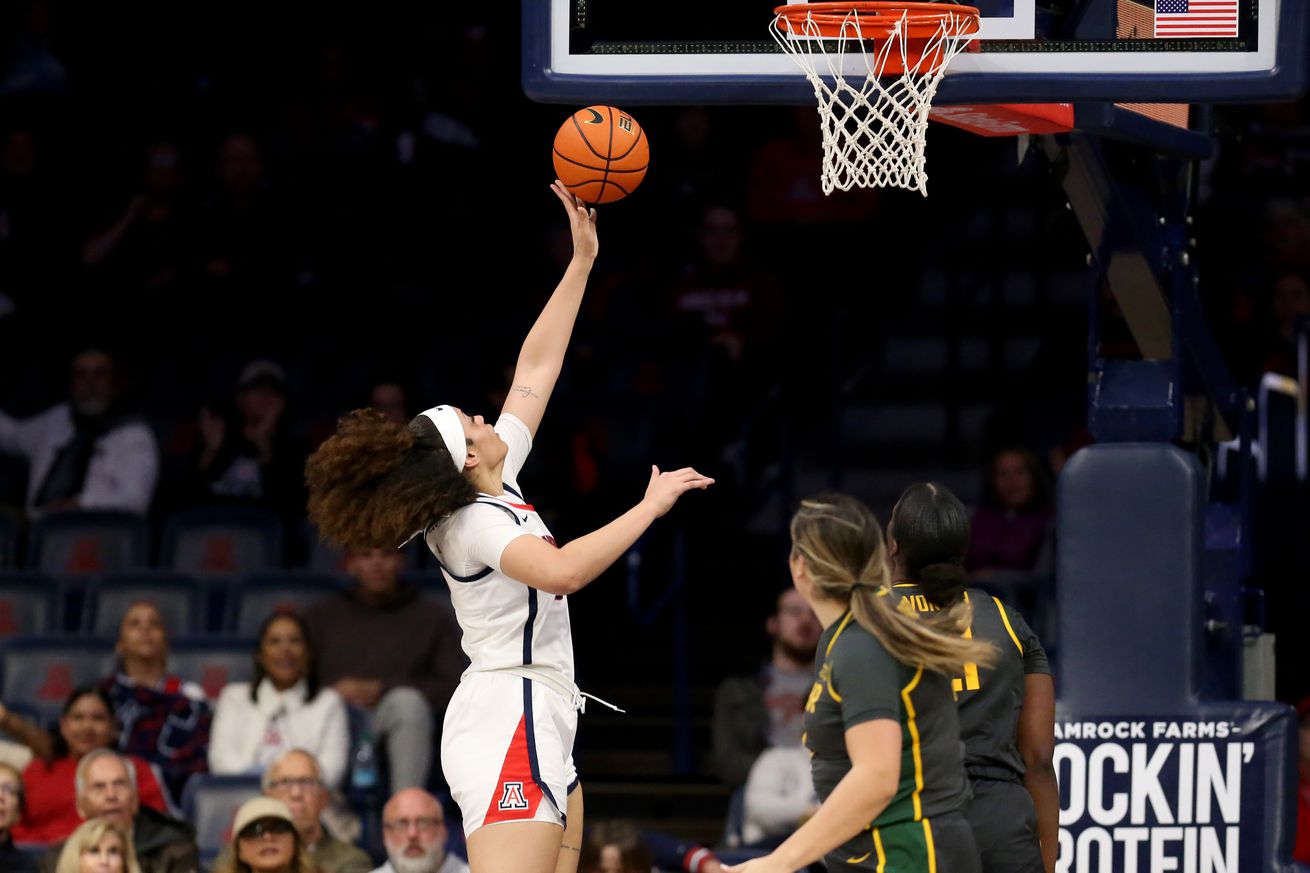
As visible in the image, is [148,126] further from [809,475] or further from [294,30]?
[809,475]

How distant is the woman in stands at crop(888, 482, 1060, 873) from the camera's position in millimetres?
5121

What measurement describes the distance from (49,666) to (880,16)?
5.90m

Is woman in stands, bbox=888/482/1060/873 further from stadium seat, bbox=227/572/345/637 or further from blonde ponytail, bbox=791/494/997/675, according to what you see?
stadium seat, bbox=227/572/345/637

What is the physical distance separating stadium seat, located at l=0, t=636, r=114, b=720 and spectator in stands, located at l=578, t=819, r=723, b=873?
9.78ft

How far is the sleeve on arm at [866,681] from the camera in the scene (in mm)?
4691

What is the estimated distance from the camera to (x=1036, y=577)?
33.5 ft

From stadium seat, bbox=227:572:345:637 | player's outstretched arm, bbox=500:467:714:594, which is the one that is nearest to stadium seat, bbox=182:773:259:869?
stadium seat, bbox=227:572:345:637

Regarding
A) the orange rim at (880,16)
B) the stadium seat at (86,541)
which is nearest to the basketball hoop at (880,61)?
the orange rim at (880,16)

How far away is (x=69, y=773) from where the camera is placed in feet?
29.8

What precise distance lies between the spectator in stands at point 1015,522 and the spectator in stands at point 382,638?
259 centimetres

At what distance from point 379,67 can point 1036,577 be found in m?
6.21

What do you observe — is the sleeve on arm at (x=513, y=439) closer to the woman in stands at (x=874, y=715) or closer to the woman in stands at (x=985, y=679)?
the woman in stands at (x=985, y=679)

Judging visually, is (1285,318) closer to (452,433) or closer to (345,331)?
(345,331)

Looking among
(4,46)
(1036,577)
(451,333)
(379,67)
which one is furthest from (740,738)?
(4,46)
